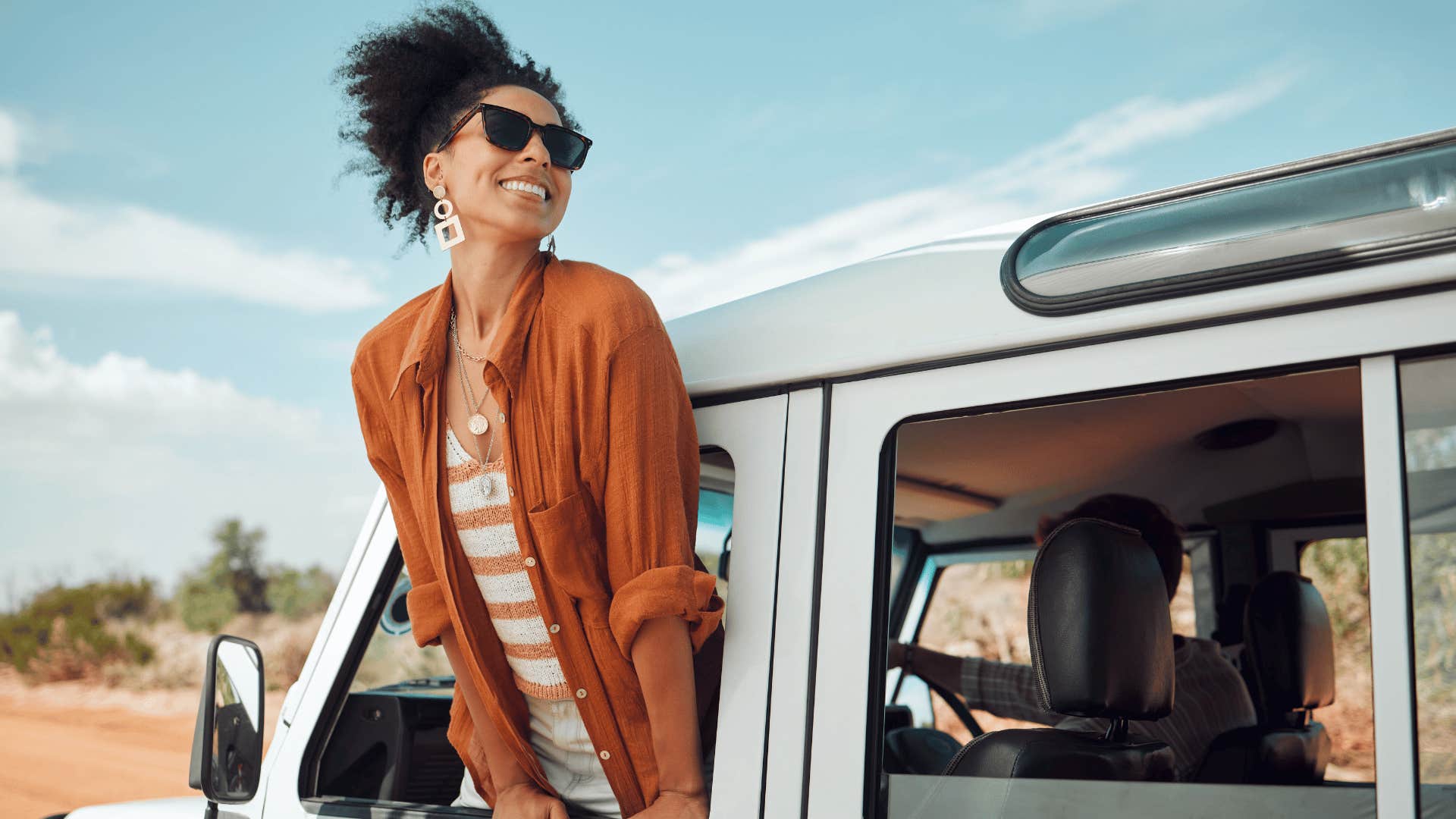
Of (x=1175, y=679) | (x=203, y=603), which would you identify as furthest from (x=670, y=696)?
(x=203, y=603)

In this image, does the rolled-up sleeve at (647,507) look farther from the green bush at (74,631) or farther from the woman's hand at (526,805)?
the green bush at (74,631)

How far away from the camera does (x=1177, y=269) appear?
4.73 feet

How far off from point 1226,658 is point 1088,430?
48.6 inches

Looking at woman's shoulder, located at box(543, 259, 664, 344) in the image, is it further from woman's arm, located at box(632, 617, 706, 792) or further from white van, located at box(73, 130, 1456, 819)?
woman's arm, located at box(632, 617, 706, 792)

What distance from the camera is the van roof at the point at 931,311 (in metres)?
1.34

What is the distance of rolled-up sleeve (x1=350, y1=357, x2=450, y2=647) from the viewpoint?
6.48 feet

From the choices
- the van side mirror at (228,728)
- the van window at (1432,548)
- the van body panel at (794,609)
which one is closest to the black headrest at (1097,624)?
the van body panel at (794,609)

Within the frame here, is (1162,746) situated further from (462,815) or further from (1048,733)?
(462,815)

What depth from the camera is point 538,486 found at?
1.79m

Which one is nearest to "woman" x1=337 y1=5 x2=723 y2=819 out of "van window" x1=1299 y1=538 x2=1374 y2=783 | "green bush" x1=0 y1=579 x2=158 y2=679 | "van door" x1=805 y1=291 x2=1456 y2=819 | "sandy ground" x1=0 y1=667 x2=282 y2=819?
"van door" x1=805 y1=291 x2=1456 y2=819

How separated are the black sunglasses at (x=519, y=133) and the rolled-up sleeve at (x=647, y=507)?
37 cm

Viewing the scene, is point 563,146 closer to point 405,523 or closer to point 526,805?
point 405,523

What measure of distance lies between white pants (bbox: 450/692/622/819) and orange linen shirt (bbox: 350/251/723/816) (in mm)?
39

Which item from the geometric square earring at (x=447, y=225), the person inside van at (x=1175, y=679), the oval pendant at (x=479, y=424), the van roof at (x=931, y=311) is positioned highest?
the geometric square earring at (x=447, y=225)
